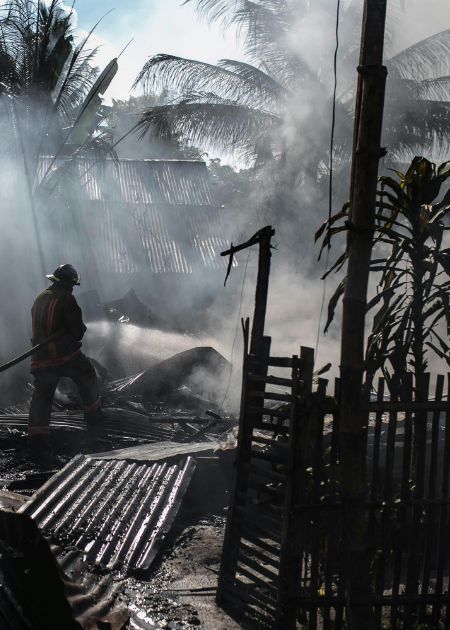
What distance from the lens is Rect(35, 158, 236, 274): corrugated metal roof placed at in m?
20.2

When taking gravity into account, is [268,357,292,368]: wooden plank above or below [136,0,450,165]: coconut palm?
below

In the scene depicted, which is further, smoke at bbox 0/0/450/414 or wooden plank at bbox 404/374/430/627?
smoke at bbox 0/0/450/414

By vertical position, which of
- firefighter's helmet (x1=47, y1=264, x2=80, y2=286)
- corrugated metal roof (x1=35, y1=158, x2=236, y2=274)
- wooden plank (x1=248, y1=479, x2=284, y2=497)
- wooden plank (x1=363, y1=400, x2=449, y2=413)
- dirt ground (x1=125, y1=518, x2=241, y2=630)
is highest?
corrugated metal roof (x1=35, y1=158, x2=236, y2=274)

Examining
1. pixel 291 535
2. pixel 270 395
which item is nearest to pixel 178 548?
pixel 270 395

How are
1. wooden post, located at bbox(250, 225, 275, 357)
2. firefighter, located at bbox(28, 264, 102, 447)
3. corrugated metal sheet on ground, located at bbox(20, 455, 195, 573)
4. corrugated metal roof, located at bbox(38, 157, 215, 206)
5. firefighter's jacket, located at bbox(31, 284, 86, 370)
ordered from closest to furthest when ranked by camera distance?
1. wooden post, located at bbox(250, 225, 275, 357)
2. corrugated metal sheet on ground, located at bbox(20, 455, 195, 573)
3. firefighter, located at bbox(28, 264, 102, 447)
4. firefighter's jacket, located at bbox(31, 284, 86, 370)
5. corrugated metal roof, located at bbox(38, 157, 215, 206)

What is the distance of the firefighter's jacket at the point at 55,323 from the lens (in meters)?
8.71

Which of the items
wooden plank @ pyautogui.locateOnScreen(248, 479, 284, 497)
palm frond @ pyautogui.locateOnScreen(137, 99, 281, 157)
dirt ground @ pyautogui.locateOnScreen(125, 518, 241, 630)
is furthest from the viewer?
palm frond @ pyautogui.locateOnScreen(137, 99, 281, 157)

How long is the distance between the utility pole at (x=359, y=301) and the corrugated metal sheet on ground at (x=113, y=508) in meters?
2.05

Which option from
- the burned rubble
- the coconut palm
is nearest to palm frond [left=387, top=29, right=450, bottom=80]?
the coconut palm

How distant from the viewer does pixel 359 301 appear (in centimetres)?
373

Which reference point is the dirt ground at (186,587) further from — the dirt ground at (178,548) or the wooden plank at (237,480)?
the wooden plank at (237,480)

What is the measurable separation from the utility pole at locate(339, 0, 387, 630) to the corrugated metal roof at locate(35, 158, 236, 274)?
599 inches

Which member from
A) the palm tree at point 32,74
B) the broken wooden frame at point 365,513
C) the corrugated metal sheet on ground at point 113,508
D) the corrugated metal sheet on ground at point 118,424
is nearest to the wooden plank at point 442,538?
the broken wooden frame at point 365,513

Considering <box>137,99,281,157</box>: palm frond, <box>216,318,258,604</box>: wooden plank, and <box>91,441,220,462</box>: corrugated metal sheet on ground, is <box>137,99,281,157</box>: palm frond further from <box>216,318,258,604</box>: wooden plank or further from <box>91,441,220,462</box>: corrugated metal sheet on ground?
<box>216,318,258,604</box>: wooden plank
